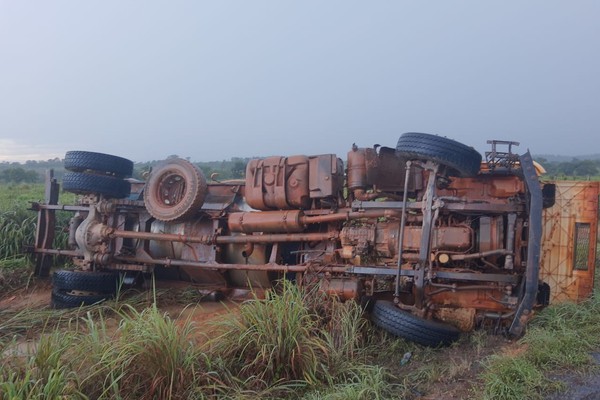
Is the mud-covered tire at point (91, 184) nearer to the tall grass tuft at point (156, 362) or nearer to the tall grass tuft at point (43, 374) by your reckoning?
the tall grass tuft at point (43, 374)

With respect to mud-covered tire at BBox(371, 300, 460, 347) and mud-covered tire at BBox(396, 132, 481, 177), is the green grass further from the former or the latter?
mud-covered tire at BBox(396, 132, 481, 177)

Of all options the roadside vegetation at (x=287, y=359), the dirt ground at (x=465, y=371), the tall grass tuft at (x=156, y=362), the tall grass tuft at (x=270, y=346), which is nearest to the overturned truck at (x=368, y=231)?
the dirt ground at (x=465, y=371)

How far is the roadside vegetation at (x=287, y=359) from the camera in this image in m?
3.85

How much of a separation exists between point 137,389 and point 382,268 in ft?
10.2

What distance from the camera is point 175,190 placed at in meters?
7.73

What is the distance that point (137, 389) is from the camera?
3.93 metres

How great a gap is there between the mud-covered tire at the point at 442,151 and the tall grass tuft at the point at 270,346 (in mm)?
2272

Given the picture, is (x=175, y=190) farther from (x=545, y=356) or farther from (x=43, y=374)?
(x=545, y=356)

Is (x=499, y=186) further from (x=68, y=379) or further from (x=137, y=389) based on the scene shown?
(x=68, y=379)

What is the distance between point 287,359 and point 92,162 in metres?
4.77

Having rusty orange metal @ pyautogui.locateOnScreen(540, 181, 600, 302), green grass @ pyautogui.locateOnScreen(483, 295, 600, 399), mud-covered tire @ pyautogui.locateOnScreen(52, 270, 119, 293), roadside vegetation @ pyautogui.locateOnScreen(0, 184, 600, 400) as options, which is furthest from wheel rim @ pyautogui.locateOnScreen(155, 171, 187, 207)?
rusty orange metal @ pyautogui.locateOnScreen(540, 181, 600, 302)

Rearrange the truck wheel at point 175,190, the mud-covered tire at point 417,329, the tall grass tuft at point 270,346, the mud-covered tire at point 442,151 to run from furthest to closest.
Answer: the truck wheel at point 175,190, the mud-covered tire at point 442,151, the mud-covered tire at point 417,329, the tall grass tuft at point 270,346

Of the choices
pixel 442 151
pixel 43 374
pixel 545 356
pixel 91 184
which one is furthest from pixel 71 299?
pixel 545 356

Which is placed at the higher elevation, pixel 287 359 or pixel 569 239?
pixel 569 239
